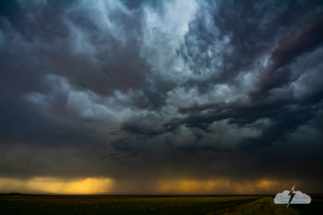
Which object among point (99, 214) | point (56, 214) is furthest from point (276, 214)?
point (56, 214)

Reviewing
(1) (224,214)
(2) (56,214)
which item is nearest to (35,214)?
(2) (56,214)

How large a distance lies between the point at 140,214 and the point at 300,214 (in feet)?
107

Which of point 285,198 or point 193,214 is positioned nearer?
point 193,214

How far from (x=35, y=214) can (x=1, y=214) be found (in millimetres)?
7845

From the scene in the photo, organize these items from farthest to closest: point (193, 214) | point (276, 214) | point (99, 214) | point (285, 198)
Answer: point (285, 198), point (99, 214), point (193, 214), point (276, 214)

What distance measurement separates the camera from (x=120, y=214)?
44719 mm

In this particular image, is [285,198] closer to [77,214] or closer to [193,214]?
[193,214]

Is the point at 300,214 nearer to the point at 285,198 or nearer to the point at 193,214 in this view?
the point at 193,214

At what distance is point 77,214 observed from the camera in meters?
44.7

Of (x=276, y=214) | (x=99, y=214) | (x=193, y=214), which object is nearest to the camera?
(x=276, y=214)

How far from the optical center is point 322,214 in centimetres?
3903

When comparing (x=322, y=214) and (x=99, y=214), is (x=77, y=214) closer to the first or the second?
(x=99, y=214)

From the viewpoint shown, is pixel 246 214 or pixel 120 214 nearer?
pixel 246 214

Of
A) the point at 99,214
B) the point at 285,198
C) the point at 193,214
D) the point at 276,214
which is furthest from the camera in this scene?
the point at 285,198
